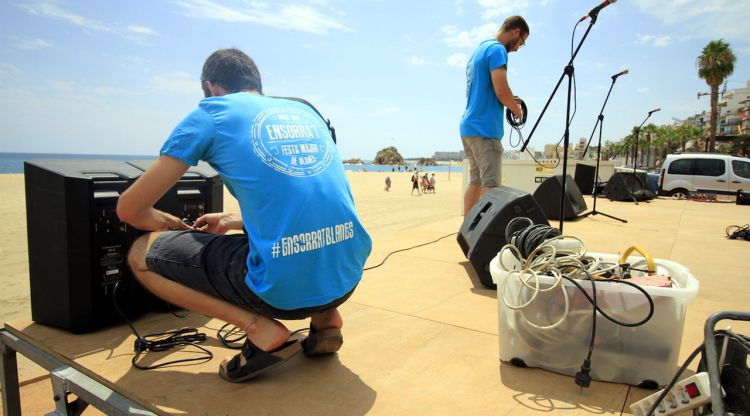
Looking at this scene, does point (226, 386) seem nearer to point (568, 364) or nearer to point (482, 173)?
point (568, 364)

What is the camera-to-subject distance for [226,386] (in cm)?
172

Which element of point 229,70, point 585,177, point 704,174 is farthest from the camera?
point 704,174

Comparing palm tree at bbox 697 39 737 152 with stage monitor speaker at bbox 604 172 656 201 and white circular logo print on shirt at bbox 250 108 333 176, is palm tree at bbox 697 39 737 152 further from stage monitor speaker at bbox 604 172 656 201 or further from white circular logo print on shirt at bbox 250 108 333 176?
white circular logo print on shirt at bbox 250 108 333 176

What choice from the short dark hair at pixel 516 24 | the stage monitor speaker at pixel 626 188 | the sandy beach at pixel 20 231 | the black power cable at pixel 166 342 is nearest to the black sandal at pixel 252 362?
the black power cable at pixel 166 342

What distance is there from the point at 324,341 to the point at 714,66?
4272 cm

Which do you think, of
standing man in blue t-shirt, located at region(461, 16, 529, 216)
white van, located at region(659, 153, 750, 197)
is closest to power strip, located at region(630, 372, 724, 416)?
standing man in blue t-shirt, located at region(461, 16, 529, 216)

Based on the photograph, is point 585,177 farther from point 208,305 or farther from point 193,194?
point 208,305

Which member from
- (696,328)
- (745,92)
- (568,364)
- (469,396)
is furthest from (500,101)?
(745,92)

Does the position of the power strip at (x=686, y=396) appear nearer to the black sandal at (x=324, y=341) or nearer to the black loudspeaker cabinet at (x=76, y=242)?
the black sandal at (x=324, y=341)

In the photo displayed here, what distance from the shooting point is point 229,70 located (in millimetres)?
1866

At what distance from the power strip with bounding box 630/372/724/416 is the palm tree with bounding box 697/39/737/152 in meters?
41.0

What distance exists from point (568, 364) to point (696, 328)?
0.96 meters

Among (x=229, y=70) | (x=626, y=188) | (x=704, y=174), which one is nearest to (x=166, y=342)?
(x=229, y=70)

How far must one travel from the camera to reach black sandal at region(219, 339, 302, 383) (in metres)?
1.70
